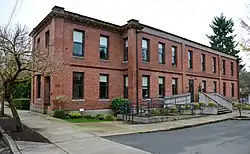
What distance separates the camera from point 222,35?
5572 centimetres

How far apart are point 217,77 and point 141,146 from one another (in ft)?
84.1

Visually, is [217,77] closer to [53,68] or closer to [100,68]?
[100,68]

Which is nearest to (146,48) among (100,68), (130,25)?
(130,25)

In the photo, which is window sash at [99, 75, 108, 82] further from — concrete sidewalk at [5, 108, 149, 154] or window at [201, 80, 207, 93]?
window at [201, 80, 207, 93]

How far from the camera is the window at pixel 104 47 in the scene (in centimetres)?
2127

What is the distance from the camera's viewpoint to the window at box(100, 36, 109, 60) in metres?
21.3

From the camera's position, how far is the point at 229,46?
2116 inches

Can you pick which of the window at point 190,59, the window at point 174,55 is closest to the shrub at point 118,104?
the window at point 174,55

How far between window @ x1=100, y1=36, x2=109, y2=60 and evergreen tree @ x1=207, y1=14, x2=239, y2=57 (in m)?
39.0

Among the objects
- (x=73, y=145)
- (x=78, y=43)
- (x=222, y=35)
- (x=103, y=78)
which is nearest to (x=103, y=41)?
(x=78, y=43)

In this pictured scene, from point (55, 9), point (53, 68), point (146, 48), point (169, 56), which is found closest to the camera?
point (53, 68)

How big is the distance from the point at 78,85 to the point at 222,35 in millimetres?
45153

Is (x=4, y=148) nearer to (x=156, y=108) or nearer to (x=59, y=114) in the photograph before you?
(x=59, y=114)

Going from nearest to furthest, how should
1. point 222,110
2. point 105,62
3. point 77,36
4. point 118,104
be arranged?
point 77,36 → point 118,104 → point 105,62 → point 222,110
